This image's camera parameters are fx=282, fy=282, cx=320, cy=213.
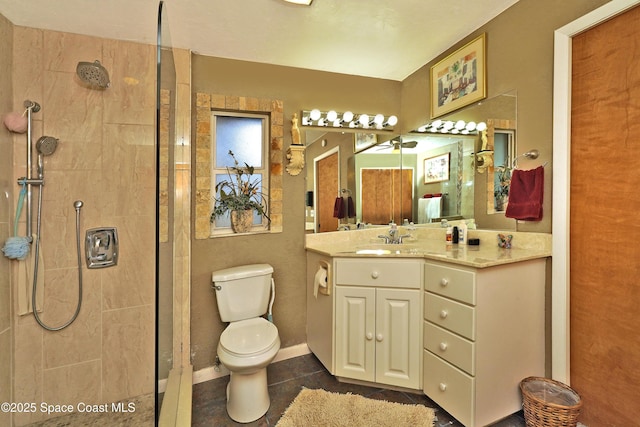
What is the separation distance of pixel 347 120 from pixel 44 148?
2.01 metres

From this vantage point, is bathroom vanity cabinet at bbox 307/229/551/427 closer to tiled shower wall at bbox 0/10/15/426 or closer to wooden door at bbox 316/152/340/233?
wooden door at bbox 316/152/340/233

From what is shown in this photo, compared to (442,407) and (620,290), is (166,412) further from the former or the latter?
(620,290)

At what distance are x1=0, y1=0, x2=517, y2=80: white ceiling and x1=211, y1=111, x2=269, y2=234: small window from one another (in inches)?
18.0

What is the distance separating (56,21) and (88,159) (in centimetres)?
78

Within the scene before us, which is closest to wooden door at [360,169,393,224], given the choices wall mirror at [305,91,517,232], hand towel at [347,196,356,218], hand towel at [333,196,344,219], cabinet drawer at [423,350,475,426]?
wall mirror at [305,91,517,232]

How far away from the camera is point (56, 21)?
63.2 inches

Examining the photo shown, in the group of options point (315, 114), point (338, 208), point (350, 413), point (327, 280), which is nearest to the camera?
point (350, 413)

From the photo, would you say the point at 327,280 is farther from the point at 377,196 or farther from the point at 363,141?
the point at 363,141

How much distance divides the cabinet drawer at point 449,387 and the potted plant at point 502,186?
102cm

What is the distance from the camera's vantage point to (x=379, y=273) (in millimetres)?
1761

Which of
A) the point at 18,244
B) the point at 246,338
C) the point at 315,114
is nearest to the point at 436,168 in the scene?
the point at 315,114

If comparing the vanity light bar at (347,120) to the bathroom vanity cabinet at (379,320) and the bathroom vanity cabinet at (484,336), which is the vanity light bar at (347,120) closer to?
the bathroom vanity cabinet at (379,320)

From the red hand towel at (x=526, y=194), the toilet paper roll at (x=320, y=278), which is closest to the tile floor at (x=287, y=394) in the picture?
the toilet paper roll at (x=320, y=278)

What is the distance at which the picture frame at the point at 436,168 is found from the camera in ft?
7.35
